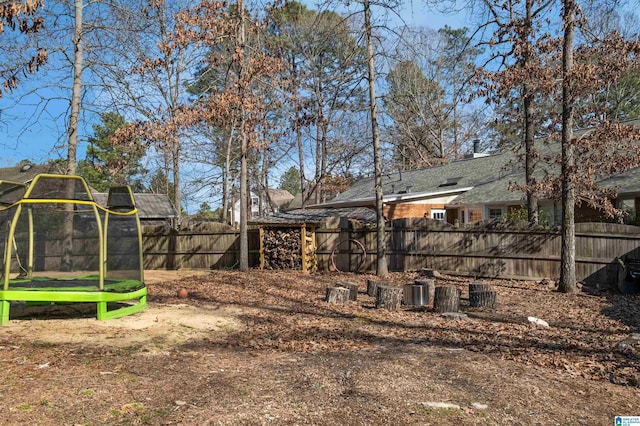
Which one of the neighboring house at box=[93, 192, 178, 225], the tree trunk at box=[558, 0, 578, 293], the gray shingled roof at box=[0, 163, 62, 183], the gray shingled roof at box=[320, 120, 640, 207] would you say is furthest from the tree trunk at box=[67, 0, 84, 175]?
the neighboring house at box=[93, 192, 178, 225]

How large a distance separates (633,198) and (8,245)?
16.7 metres

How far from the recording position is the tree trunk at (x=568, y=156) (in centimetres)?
1032

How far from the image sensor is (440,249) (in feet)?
48.2

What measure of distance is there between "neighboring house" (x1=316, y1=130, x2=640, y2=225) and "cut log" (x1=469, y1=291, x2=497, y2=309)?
8495mm

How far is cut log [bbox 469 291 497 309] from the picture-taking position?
363 inches

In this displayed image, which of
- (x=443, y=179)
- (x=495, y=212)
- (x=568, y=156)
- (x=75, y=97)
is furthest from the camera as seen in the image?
(x=443, y=179)

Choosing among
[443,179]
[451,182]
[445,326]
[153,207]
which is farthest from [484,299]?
[153,207]

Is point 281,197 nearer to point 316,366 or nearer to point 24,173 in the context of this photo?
point 24,173

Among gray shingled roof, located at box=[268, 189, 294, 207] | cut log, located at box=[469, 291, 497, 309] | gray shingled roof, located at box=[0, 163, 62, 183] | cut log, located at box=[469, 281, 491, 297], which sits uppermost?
gray shingled roof, located at box=[268, 189, 294, 207]

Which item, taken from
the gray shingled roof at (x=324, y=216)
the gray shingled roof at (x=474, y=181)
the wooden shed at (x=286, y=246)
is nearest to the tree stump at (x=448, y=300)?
the wooden shed at (x=286, y=246)

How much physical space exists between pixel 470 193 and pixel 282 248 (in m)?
9.53

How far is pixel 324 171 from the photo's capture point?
28.1 meters

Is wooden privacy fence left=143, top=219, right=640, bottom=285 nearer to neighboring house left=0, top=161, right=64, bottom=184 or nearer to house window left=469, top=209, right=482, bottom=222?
house window left=469, top=209, right=482, bottom=222

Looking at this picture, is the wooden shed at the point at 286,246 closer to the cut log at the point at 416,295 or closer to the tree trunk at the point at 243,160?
the tree trunk at the point at 243,160
